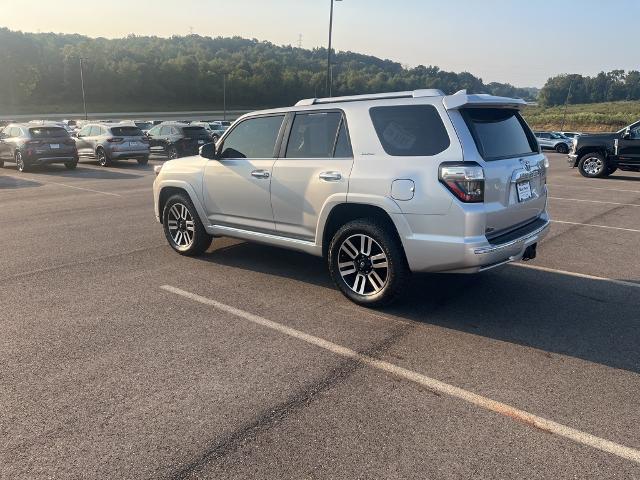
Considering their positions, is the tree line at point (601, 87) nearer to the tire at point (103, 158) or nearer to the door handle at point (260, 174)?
the tire at point (103, 158)

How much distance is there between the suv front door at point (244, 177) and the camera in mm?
5414

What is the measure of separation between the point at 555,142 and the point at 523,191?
3390 centimetres

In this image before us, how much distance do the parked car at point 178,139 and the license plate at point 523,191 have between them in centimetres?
1720

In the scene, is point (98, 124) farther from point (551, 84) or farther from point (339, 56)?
point (551, 84)

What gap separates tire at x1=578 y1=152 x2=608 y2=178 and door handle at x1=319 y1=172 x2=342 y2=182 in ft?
49.2

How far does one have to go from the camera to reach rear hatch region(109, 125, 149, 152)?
1852 cm

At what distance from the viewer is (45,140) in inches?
649

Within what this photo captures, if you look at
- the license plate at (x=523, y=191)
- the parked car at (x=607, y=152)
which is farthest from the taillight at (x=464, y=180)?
the parked car at (x=607, y=152)

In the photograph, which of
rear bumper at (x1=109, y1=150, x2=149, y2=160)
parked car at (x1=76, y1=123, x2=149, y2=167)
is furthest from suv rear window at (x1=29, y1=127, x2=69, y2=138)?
rear bumper at (x1=109, y1=150, x2=149, y2=160)

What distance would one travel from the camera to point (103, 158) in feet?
61.5

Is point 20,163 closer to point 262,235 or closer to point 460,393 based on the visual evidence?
point 262,235

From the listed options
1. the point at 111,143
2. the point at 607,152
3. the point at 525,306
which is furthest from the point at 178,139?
the point at 525,306

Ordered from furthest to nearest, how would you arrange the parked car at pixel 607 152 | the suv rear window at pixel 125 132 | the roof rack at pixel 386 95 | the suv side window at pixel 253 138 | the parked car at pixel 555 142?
the parked car at pixel 555 142 → the suv rear window at pixel 125 132 → the parked car at pixel 607 152 → the suv side window at pixel 253 138 → the roof rack at pixel 386 95

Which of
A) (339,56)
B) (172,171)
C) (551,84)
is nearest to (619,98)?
(551,84)
